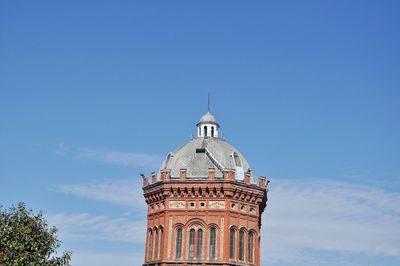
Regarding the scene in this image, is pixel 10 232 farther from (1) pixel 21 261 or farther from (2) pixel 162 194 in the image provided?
(2) pixel 162 194

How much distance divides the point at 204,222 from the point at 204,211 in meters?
0.82

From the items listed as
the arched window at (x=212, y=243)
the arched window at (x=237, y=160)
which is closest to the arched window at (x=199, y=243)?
the arched window at (x=212, y=243)

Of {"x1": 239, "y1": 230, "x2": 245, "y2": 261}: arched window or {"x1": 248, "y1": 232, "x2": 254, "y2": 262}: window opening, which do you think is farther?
{"x1": 248, "y1": 232, "x2": 254, "y2": 262}: window opening

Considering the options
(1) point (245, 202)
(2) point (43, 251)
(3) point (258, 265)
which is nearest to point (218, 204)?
(1) point (245, 202)

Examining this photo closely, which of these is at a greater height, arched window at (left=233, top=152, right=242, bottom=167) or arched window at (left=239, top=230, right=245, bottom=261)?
arched window at (left=233, top=152, right=242, bottom=167)

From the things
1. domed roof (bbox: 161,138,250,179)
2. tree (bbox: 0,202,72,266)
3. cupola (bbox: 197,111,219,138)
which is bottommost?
tree (bbox: 0,202,72,266)

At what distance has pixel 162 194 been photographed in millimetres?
49312

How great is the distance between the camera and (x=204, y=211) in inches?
1893

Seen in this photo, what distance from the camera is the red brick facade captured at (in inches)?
1864

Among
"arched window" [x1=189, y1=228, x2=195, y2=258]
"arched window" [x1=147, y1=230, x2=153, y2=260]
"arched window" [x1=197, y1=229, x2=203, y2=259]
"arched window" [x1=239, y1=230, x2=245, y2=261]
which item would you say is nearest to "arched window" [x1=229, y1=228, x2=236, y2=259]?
"arched window" [x1=239, y1=230, x2=245, y2=261]

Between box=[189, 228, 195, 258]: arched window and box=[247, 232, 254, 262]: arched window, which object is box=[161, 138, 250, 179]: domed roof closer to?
box=[189, 228, 195, 258]: arched window

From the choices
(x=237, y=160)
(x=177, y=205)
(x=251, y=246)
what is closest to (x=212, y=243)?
(x=251, y=246)

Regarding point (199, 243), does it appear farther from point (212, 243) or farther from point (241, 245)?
point (241, 245)

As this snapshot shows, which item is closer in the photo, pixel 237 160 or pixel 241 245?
pixel 241 245
